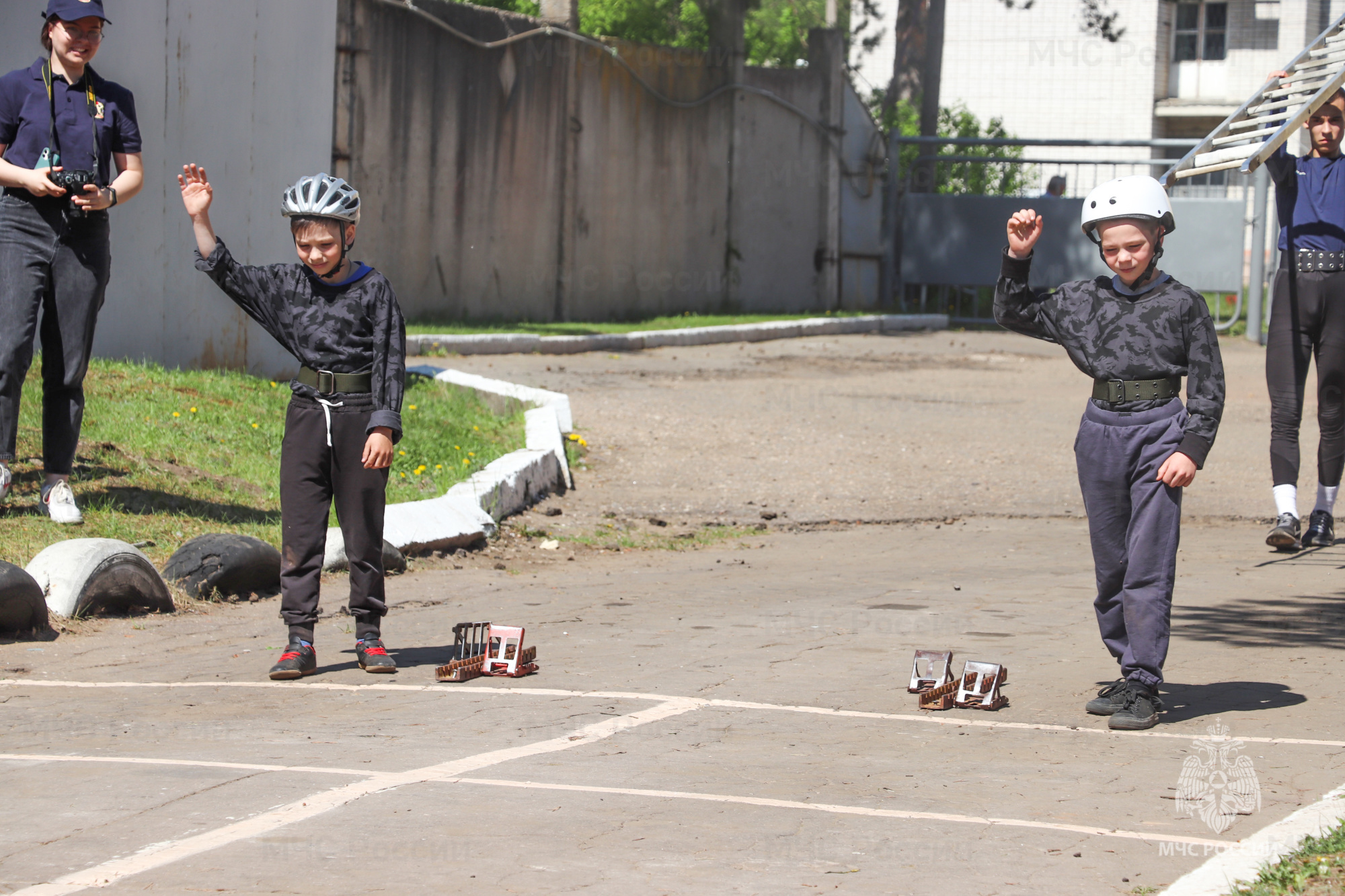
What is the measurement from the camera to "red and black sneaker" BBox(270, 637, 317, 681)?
551cm

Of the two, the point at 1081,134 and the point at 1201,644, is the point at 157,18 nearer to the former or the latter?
the point at 1201,644

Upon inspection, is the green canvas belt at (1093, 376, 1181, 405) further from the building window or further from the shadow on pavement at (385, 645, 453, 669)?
the building window

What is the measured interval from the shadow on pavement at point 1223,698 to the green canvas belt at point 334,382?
9.78 feet

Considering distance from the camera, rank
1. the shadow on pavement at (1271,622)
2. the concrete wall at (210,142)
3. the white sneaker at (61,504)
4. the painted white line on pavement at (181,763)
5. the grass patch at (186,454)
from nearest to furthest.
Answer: the painted white line on pavement at (181,763) < the shadow on pavement at (1271,622) < the white sneaker at (61,504) < the grass patch at (186,454) < the concrete wall at (210,142)

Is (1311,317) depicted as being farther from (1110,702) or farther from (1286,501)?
(1110,702)

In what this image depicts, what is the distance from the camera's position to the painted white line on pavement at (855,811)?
12.2 ft

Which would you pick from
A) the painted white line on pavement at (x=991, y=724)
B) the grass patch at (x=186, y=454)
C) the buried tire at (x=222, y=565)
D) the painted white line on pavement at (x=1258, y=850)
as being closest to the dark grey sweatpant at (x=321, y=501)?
the buried tire at (x=222, y=565)

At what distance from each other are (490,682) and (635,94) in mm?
16171

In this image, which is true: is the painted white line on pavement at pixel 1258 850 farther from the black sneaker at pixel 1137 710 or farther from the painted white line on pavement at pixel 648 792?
the black sneaker at pixel 1137 710

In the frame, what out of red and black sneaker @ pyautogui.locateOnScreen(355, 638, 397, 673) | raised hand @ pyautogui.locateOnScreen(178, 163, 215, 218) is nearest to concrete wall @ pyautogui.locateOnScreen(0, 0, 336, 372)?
raised hand @ pyautogui.locateOnScreen(178, 163, 215, 218)

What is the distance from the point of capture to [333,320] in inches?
225

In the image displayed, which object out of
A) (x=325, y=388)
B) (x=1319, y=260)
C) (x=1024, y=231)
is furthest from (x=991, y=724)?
(x=1319, y=260)

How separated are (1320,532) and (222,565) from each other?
5.63 metres

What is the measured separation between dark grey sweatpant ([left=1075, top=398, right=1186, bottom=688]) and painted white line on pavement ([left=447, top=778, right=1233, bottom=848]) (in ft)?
4.32
